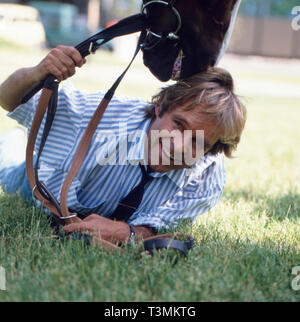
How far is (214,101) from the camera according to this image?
2391 millimetres

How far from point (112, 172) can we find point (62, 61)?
23.0 inches

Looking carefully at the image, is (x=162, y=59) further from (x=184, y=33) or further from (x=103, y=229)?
(x=103, y=229)

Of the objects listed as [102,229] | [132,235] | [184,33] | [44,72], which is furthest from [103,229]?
[184,33]

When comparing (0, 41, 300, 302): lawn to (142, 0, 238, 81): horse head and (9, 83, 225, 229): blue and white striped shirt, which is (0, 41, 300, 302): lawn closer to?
(9, 83, 225, 229): blue and white striped shirt

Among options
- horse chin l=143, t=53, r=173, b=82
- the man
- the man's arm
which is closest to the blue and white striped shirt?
the man

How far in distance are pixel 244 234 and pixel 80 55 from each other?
1091mm

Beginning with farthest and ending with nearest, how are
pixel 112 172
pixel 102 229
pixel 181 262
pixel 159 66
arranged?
1. pixel 112 172
2. pixel 159 66
3. pixel 102 229
4. pixel 181 262

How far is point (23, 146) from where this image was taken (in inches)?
133

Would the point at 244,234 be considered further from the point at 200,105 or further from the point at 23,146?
the point at 23,146

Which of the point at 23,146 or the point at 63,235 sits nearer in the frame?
the point at 63,235

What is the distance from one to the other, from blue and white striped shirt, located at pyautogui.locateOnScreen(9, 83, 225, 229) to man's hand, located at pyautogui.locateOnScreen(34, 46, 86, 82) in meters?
0.33

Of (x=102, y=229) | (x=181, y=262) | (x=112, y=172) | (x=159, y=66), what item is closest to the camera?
(x=181, y=262)
